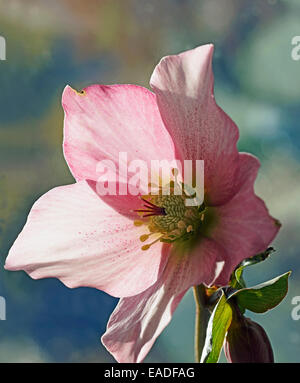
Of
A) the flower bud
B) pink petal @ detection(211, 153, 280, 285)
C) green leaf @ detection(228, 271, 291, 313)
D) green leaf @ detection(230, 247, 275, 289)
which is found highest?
pink petal @ detection(211, 153, 280, 285)

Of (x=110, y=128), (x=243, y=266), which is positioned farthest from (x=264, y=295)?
(x=110, y=128)

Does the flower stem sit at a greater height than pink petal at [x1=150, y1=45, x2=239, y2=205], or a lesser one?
lesser

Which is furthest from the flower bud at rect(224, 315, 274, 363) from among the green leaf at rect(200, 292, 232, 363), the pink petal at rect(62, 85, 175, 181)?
the pink petal at rect(62, 85, 175, 181)

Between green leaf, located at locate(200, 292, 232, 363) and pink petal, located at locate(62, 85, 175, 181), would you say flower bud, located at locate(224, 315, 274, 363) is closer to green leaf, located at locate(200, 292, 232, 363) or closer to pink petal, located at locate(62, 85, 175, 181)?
green leaf, located at locate(200, 292, 232, 363)

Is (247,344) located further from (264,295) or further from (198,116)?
(198,116)

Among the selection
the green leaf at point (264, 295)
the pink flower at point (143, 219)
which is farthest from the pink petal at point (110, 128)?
the green leaf at point (264, 295)

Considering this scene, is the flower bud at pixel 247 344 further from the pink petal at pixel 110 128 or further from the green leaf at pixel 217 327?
the pink petal at pixel 110 128
